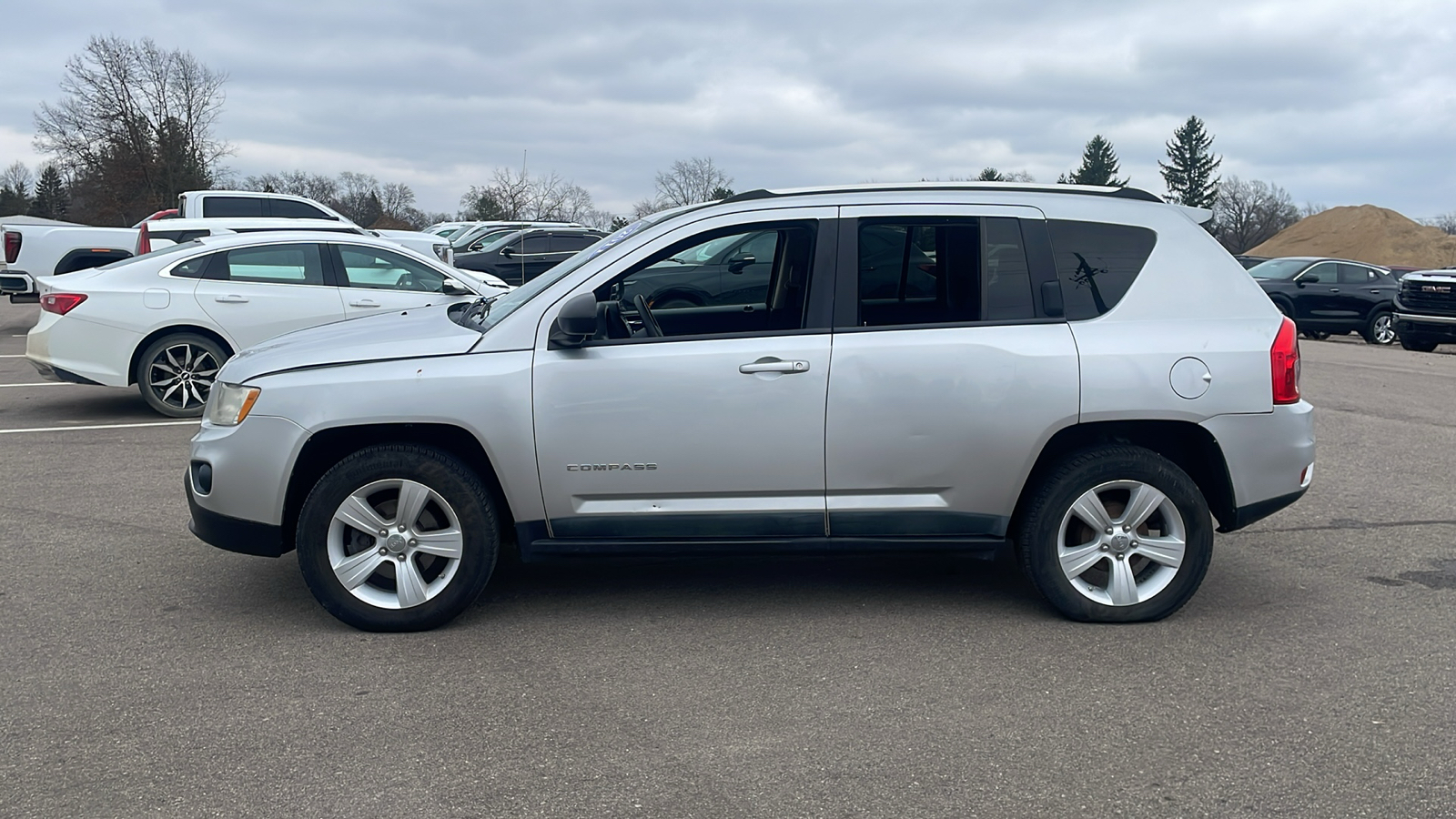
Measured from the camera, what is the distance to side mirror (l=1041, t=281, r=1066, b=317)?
4875 mm

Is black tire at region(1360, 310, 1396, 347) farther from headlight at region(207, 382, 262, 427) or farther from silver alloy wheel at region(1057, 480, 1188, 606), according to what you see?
headlight at region(207, 382, 262, 427)

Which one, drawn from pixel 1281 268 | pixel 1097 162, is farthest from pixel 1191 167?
pixel 1281 268

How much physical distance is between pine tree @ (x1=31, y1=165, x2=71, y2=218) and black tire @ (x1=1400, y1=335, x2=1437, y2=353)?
3322 inches


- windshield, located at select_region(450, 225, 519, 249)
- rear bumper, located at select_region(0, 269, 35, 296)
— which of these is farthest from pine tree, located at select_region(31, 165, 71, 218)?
rear bumper, located at select_region(0, 269, 35, 296)

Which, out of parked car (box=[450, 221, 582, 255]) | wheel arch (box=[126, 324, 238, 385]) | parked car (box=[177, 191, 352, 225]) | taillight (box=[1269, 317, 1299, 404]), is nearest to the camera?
taillight (box=[1269, 317, 1299, 404])

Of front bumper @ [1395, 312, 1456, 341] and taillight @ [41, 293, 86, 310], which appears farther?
front bumper @ [1395, 312, 1456, 341]

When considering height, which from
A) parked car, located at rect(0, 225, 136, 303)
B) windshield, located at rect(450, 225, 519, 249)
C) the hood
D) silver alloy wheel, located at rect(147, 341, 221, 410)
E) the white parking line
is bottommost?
the white parking line

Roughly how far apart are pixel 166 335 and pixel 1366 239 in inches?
3419

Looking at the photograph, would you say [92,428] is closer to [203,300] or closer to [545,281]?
[203,300]

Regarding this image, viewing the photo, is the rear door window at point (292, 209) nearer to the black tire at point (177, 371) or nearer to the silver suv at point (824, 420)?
the black tire at point (177, 371)

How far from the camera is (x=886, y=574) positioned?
5.70m

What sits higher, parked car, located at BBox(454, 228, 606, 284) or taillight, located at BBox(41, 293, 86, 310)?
parked car, located at BBox(454, 228, 606, 284)

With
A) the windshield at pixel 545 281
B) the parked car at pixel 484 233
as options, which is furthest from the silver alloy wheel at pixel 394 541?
the parked car at pixel 484 233

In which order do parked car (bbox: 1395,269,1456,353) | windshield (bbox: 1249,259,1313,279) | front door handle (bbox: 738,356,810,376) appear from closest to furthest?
front door handle (bbox: 738,356,810,376)
parked car (bbox: 1395,269,1456,353)
windshield (bbox: 1249,259,1313,279)
